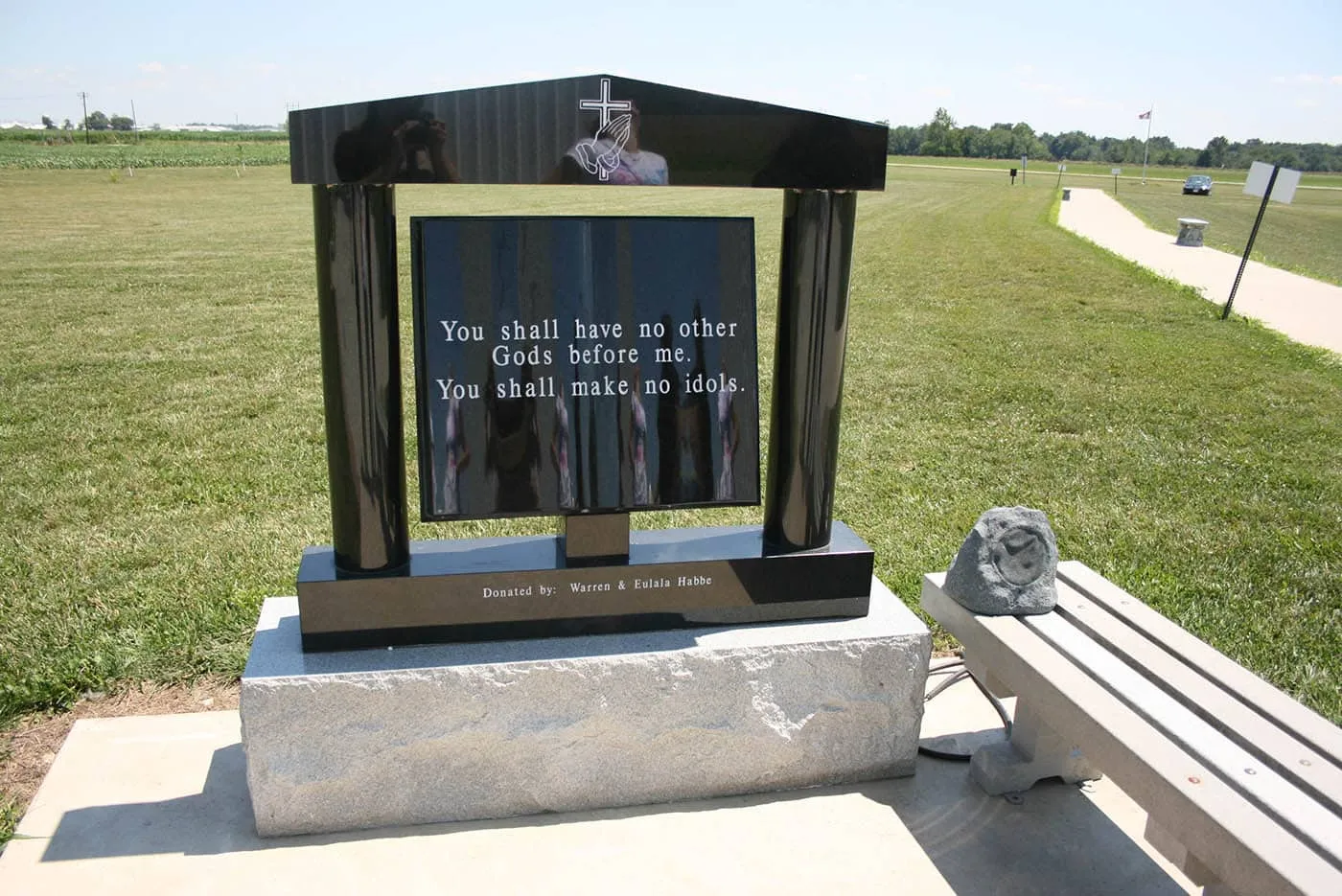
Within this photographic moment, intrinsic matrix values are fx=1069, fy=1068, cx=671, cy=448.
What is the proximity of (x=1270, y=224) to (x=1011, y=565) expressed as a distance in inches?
1502

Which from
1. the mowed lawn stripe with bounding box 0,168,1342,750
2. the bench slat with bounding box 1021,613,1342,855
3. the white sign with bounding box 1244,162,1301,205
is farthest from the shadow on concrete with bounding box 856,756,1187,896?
the white sign with bounding box 1244,162,1301,205

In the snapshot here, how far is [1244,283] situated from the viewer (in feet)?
54.2

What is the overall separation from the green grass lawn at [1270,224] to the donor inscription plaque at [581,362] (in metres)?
18.7

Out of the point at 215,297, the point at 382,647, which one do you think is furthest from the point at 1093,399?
the point at 215,297

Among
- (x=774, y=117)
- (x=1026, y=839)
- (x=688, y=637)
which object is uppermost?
(x=774, y=117)

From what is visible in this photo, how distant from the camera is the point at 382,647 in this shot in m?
2.99

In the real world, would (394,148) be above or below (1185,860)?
above

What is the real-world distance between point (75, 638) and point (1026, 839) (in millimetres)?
3362

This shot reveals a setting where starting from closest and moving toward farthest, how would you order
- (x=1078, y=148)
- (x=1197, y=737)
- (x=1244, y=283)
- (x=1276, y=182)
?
(x=1197, y=737) → (x=1276, y=182) → (x=1244, y=283) → (x=1078, y=148)

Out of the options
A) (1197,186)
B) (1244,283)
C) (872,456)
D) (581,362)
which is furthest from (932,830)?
(1197,186)

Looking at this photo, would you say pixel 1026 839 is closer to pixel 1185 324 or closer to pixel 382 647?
pixel 382 647

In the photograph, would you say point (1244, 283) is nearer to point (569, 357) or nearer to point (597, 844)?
point (569, 357)

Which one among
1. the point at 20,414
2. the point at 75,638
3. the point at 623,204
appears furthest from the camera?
the point at 623,204

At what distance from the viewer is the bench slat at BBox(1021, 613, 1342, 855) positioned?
91.5 inches
